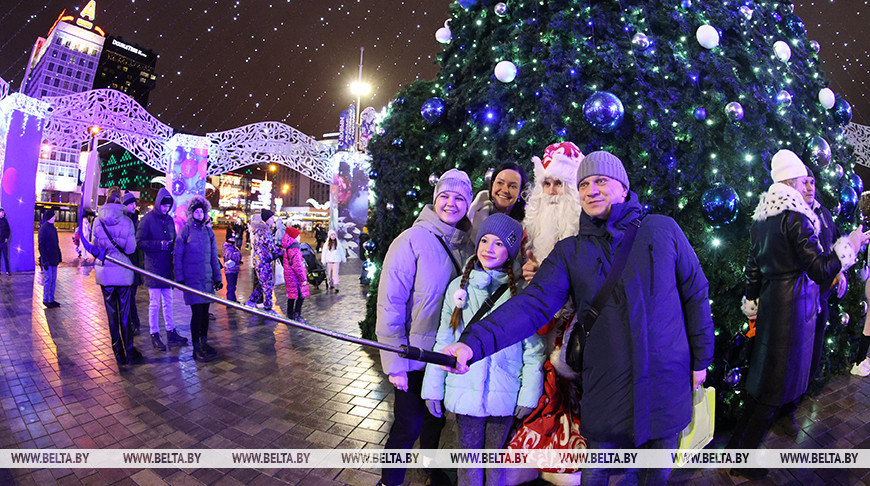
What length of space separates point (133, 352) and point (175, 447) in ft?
8.04

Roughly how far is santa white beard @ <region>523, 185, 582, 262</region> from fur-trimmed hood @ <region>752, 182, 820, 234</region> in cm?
151

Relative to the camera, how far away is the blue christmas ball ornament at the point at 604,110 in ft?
11.0

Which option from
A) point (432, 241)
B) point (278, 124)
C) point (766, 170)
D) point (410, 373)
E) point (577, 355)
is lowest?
point (410, 373)

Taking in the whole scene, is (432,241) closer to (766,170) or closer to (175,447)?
(175,447)

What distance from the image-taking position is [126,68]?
317 feet

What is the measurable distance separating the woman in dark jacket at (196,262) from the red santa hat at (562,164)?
14.6ft

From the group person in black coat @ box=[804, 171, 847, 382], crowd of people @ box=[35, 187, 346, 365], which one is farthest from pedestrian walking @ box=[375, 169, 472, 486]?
crowd of people @ box=[35, 187, 346, 365]

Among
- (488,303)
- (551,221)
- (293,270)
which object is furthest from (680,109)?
(293,270)

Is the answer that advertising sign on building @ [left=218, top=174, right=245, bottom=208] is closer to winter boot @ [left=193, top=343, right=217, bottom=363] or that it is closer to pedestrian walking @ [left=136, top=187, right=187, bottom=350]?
pedestrian walking @ [left=136, top=187, right=187, bottom=350]

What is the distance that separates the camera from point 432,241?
96.5 inches

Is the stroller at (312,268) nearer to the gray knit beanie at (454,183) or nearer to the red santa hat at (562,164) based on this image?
the gray knit beanie at (454,183)

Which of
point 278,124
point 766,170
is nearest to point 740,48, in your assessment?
point 766,170

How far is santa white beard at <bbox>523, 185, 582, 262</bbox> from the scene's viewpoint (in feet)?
8.11

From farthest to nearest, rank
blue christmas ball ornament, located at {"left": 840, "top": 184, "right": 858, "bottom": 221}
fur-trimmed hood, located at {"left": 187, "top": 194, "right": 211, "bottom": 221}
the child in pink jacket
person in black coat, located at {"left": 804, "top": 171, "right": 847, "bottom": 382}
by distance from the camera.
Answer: the child in pink jacket
fur-trimmed hood, located at {"left": 187, "top": 194, "right": 211, "bottom": 221}
blue christmas ball ornament, located at {"left": 840, "top": 184, "right": 858, "bottom": 221}
person in black coat, located at {"left": 804, "top": 171, "right": 847, "bottom": 382}
